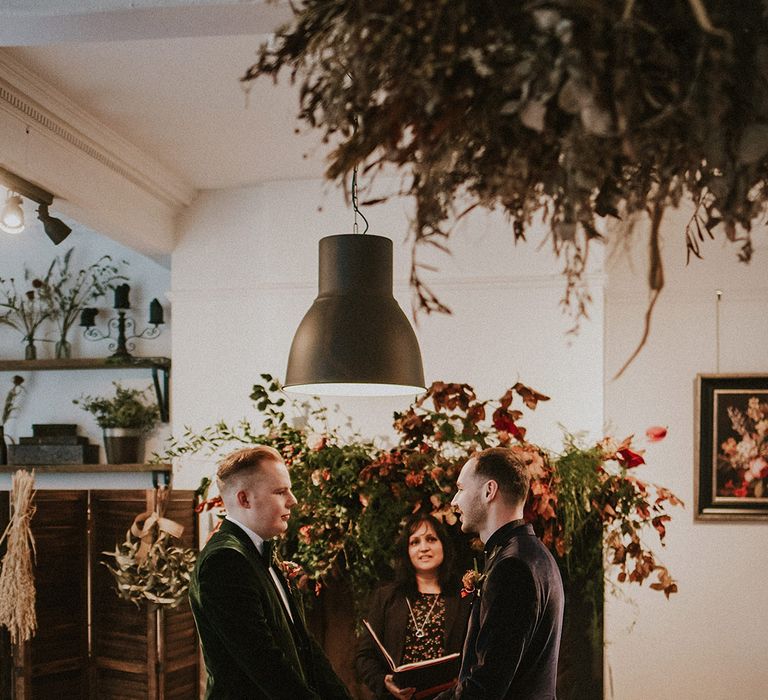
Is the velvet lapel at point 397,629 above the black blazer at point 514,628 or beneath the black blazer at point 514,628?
beneath

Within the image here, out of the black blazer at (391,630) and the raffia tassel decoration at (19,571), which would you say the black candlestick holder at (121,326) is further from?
the black blazer at (391,630)

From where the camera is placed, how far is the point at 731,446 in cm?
516

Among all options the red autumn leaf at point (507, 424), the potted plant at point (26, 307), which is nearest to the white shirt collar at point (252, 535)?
the red autumn leaf at point (507, 424)

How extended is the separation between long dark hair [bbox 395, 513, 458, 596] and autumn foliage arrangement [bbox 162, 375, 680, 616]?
5cm

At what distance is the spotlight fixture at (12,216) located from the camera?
13.2 ft

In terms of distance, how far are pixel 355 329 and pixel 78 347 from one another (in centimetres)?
367

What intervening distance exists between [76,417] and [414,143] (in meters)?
4.97

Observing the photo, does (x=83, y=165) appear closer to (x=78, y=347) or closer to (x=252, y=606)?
(x=78, y=347)

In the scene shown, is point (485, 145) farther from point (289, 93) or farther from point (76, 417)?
point (76, 417)

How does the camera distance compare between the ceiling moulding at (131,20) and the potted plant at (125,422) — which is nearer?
the ceiling moulding at (131,20)

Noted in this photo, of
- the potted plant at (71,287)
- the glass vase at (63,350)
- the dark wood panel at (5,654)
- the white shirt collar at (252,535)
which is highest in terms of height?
the potted plant at (71,287)

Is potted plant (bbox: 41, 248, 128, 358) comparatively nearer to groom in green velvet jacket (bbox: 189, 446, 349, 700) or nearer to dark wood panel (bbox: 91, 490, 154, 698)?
dark wood panel (bbox: 91, 490, 154, 698)

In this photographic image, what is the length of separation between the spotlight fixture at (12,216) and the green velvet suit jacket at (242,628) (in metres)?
2.16

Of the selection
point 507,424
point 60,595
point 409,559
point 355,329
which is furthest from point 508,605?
point 60,595
